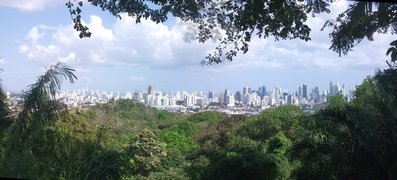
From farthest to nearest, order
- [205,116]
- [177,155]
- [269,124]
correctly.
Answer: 1. [269,124]
2. [205,116]
3. [177,155]

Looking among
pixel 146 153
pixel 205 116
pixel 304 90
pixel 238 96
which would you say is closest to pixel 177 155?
pixel 146 153

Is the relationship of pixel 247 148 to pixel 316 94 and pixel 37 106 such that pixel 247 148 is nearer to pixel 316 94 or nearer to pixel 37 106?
pixel 316 94

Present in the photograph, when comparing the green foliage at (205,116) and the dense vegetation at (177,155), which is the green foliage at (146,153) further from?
the green foliage at (205,116)

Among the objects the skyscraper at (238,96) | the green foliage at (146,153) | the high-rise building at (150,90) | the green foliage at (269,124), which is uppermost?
the high-rise building at (150,90)

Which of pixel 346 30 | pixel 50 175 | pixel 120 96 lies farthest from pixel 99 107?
pixel 346 30

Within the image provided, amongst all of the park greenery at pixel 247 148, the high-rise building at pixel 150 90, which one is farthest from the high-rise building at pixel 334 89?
the high-rise building at pixel 150 90

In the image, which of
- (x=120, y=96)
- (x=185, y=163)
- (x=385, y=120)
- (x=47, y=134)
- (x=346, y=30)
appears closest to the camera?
(x=385, y=120)

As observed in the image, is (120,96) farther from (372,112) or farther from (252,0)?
(372,112)

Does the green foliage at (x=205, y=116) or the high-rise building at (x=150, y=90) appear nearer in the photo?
the high-rise building at (x=150, y=90)
